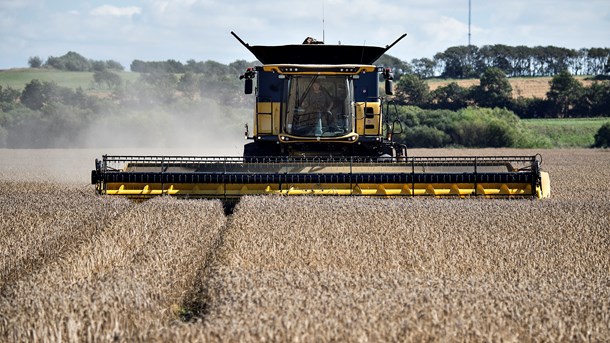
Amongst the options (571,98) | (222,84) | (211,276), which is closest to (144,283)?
(211,276)

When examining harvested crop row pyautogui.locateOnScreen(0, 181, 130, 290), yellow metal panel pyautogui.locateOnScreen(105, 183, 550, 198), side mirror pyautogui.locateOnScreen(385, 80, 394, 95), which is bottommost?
harvested crop row pyautogui.locateOnScreen(0, 181, 130, 290)

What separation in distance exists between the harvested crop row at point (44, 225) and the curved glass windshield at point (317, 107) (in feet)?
10.6

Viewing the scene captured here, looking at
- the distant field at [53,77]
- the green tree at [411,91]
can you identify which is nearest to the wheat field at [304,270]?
the green tree at [411,91]

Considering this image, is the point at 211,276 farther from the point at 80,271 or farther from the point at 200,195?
the point at 200,195

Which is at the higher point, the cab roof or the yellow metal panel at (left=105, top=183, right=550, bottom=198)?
the cab roof

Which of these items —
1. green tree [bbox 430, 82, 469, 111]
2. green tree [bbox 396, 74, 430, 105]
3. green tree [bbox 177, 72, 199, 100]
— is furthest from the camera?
green tree [bbox 177, 72, 199, 100]

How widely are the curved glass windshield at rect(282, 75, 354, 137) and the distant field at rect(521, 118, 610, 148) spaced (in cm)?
3846

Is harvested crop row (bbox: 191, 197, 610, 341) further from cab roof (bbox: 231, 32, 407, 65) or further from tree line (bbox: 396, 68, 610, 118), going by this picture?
tree line (bbox: 396, 68, 610, 118)

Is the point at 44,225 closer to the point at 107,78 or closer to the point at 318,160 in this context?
the point at 318,160

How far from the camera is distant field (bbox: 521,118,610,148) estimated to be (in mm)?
53406

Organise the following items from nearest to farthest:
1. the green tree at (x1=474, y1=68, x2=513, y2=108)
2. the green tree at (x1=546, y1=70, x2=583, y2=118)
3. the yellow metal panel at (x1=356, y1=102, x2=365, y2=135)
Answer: the yellow metal panel at (x1=356, y1=102, x2=365, y2=135) < the green tree at (x1=474, y1=68, x2=513, y2=108) < the green tree at (x1=546, y1=70, x2=583, y2=118)

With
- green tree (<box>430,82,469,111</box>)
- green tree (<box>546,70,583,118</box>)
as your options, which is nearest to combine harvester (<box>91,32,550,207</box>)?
green tree (<box>430,82,469,111</box>)

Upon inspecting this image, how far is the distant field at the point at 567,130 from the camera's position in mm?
53406

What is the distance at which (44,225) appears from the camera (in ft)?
36.9
